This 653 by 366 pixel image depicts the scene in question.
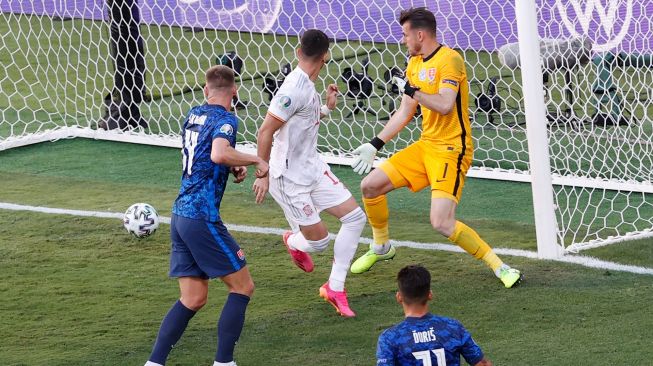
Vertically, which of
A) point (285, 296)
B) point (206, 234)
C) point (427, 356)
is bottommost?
point (285, 296)

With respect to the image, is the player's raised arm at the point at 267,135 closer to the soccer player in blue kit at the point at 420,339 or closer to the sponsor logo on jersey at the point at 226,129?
the sponsor logo on jersey at the point at 226,129

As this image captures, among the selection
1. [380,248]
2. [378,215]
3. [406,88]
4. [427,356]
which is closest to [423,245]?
[380,248]

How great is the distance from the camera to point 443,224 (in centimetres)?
783

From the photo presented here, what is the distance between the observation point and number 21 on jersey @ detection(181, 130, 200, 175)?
6449mm

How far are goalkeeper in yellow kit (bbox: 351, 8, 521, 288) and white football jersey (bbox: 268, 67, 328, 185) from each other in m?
0.50

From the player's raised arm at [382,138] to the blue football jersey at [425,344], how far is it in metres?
3.23

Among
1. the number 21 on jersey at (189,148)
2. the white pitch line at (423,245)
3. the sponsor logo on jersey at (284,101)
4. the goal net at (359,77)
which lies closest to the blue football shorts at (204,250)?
the number 21 on jersey at (189,148)

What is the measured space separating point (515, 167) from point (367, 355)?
516 centimetres

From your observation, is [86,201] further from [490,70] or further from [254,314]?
[490,70]

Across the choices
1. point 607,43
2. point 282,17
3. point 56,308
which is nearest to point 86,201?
point 56,308

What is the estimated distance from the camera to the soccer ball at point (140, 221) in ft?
29.1

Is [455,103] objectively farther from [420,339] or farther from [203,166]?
[420,339]

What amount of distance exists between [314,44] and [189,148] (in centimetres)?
130

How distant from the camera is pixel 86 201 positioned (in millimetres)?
10539
